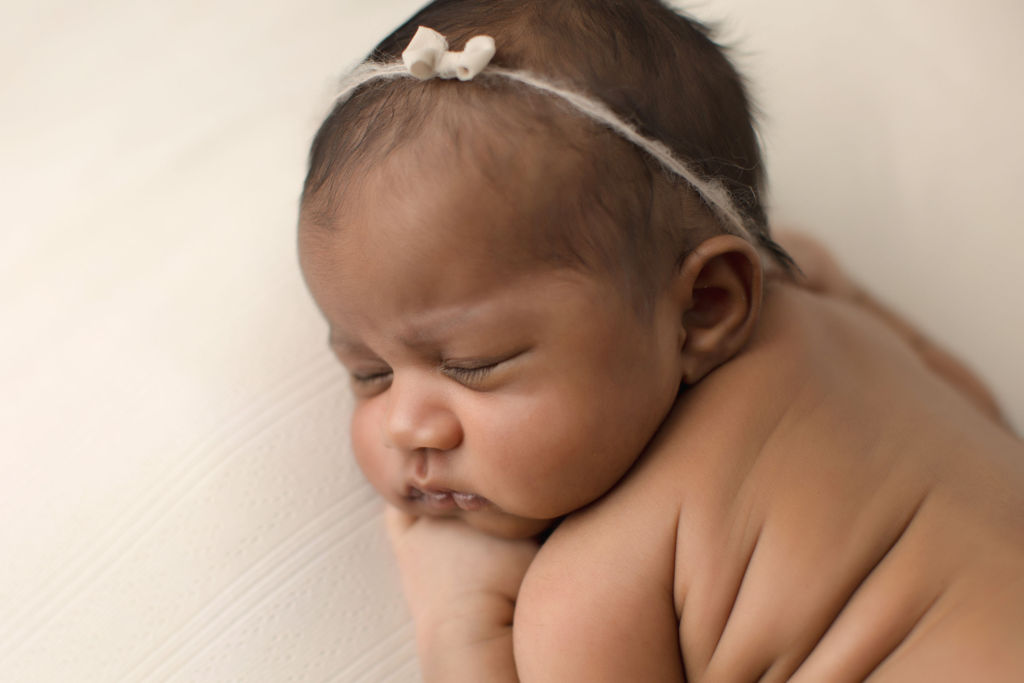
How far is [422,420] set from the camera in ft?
3.47

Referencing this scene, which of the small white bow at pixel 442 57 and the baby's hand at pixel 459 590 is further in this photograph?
the baby's hand at pixel 459 590

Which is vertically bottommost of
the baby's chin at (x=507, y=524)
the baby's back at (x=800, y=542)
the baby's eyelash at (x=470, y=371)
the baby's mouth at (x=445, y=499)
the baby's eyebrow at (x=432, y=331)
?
the baby's chin at (x=507, y=524)

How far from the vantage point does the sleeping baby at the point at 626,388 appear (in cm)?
97

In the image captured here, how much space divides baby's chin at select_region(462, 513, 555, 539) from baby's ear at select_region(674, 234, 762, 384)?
255 millimetres

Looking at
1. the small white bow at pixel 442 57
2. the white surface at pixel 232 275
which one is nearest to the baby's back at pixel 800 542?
the white surface at pixel 232 275

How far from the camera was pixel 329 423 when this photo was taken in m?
1.30

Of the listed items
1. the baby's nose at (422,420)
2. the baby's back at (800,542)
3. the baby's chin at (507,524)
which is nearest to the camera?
the baby's back at (800,542)

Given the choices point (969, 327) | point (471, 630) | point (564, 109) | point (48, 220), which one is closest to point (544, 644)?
point (471, 630)

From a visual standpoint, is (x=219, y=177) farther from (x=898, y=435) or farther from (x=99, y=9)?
(x=898, y=435)

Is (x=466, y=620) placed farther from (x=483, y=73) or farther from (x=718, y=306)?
(x=483, y=73)

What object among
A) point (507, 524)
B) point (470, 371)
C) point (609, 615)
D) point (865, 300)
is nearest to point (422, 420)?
point (470, 371)

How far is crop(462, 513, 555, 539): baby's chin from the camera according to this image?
45.3 inches

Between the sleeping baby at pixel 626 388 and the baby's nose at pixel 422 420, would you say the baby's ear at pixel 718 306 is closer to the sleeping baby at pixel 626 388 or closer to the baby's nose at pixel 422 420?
the sleeping baby at pixel 626 388

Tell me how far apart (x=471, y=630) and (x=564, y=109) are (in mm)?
618
